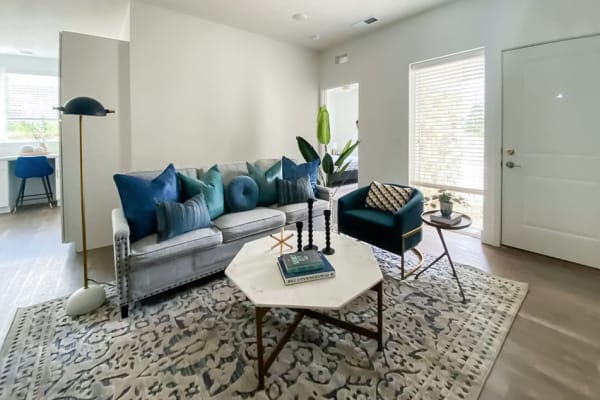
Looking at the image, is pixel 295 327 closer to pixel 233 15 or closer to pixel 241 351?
pixel 241 351

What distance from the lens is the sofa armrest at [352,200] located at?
10.3 feet

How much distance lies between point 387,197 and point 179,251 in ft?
6.51

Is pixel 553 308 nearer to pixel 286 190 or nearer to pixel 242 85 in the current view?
pixel 286 190

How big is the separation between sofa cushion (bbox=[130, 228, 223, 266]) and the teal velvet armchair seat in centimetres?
128

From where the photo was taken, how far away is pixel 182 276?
235 cm

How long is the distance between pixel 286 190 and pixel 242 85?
197 cm

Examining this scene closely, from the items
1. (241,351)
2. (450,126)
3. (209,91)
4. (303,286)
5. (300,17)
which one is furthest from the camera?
(209,91)

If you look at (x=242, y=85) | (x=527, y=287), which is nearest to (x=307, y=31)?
(x=242, y=85)

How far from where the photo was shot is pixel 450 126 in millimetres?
3721

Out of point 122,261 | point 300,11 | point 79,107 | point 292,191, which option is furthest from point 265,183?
point 300,11

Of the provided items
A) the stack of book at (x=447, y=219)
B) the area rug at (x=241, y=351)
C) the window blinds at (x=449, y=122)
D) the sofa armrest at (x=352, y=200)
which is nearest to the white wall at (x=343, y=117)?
the window blinds at (x=449, y=122)

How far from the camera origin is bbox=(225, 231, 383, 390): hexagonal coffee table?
1.46 metres

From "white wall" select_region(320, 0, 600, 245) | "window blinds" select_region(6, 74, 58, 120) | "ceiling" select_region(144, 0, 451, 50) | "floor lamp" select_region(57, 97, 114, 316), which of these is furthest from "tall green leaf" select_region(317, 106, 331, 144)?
"window blinds" select_region(6, 74, 58, 120)

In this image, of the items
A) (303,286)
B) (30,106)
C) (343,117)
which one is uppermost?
(343,117)
